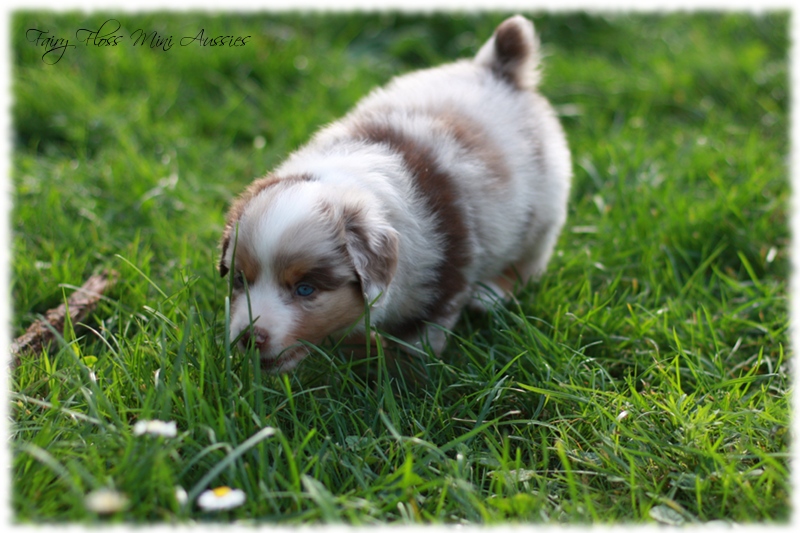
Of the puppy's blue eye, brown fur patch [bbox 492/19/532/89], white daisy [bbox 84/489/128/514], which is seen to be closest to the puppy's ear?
the puppy's blue eye

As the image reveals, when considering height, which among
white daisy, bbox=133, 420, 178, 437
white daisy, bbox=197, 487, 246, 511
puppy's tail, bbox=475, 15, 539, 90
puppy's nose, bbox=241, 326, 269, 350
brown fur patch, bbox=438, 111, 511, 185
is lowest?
white daisy, bbox=197, 487, 246, 511

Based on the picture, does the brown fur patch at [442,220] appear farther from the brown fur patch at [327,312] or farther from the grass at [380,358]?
the brown fur patch at [327,312]

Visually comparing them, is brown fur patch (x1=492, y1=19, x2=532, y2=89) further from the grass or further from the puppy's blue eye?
the puppy's blue eye

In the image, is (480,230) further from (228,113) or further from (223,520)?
(228,113)

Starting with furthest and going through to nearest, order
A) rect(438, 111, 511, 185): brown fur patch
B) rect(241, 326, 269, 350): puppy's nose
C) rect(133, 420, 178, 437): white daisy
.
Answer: rect(438, 111, 511, 185): brown fur patch < rect(241, 326, 269, 350): puppy's nose < rect(133, 420, 178, 437): white daisy

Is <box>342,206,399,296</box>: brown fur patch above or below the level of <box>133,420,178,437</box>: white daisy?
above

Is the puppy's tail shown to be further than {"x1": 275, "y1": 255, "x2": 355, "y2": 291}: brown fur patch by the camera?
Yes

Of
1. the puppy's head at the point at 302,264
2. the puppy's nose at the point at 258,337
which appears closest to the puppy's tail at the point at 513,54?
the puppy's head at the point at 302,264

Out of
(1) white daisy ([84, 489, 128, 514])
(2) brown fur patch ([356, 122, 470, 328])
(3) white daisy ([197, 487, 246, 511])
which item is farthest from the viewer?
(2) brown fur patch ([356, 122, 470, 328])
